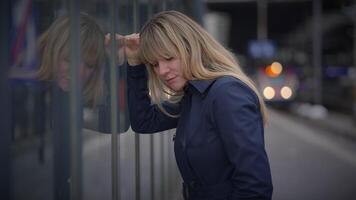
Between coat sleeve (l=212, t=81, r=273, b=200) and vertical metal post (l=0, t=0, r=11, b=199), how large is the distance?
0.68 m

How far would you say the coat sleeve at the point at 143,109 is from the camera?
295 cm

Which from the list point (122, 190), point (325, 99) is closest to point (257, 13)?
point (325, 99)

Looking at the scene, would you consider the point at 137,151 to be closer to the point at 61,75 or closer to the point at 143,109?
the point at 143,109

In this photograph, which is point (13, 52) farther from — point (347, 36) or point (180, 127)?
point (347, 36)

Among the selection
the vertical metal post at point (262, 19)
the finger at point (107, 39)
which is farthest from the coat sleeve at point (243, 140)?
the vertical metal post at point (262, 19)

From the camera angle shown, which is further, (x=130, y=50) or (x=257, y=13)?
(x=257, y=13)

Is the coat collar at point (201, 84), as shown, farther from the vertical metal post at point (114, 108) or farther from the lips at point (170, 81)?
the vertical metal post at point (114, 108)

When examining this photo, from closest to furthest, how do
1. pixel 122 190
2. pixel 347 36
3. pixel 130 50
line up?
pixel 130 50
pixel 122 190
pixel 347 36

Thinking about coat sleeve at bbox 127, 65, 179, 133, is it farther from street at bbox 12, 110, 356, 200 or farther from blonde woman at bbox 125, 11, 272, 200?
blonde woman at bbox 125, 11, 272, 200

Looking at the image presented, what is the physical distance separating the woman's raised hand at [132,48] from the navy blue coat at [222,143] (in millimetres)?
476

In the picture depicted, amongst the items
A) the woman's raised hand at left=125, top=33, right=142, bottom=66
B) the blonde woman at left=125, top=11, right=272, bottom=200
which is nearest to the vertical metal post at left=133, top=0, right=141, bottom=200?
the woman's raised hand at left=125, top=33, right=142, bottom=66

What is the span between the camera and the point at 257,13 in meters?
42.6

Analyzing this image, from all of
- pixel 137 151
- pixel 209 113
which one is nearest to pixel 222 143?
pixel 209 113

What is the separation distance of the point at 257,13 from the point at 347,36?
5.76m
